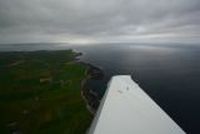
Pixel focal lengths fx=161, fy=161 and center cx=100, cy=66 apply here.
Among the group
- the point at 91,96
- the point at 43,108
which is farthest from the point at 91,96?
the point at 43,108

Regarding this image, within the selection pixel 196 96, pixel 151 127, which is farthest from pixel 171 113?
pixel 151 127

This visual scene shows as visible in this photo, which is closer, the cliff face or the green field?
Result: the green field

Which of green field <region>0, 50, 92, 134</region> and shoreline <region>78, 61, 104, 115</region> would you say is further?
shoreline <region>78, 61, 104, 115</region>

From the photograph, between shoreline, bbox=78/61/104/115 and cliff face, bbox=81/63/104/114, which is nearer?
shoreline, bbox=78/61/104/115

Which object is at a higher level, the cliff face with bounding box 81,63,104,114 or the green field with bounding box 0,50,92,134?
the green field with bounding box 0,50,92,134

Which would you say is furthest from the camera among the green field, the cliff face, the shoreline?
the cliff face

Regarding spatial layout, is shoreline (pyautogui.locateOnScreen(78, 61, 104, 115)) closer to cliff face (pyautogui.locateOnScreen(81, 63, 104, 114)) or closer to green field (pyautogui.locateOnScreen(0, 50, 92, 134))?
cliff face (pyautogui.locateOnScreen(81, 63, 104, 114))

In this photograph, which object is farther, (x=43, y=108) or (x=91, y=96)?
(x=91, y=96)

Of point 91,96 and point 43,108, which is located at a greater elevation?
point 43,108

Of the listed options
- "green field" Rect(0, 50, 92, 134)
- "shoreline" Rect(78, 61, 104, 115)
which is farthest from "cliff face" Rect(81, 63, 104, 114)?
"green field" Rect(0, 50, 92, 134)

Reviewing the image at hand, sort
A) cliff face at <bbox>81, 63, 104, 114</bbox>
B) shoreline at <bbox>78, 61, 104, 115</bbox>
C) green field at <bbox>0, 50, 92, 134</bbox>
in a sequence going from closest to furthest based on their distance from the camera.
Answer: green field at <bbox>0, 50, 92, 134</bbox>, shoreline at <bbox>78, 61, 104, 115</bbox>, cliff face at <bbox>81, 63, 104, 114</bbox>

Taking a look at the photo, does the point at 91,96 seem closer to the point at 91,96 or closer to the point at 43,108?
the point at 91,96
